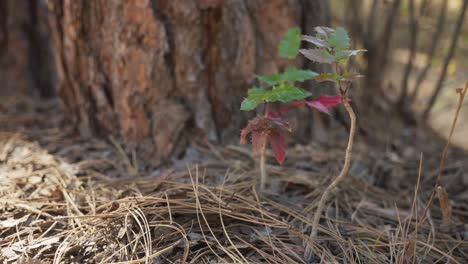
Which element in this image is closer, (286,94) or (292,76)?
(286,94)

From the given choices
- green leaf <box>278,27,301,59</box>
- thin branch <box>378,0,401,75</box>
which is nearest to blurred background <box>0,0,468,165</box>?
thin branch <box>378,0,401,75</box>

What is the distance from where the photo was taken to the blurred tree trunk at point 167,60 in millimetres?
1698

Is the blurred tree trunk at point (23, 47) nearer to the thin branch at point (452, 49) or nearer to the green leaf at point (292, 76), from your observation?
the green leaf at point (292, 76)

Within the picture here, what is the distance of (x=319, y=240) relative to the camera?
1.23 m

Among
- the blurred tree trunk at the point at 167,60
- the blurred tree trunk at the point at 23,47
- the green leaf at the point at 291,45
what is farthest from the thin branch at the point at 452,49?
the blurred tree trunk at the point at 23,47

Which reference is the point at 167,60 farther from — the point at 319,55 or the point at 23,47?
the point at 23,47

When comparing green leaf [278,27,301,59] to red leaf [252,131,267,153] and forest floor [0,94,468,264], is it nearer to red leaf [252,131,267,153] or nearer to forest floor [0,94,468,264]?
red leaf [252,131,267,153]

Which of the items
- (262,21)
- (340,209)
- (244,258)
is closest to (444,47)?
(262,21)

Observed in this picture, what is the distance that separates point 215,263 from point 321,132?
1055mm

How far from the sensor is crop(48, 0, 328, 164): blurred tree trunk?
170 centimetres

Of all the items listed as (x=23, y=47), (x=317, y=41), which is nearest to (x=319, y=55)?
(x=317, y=41)

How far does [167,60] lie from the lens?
1.74 meters

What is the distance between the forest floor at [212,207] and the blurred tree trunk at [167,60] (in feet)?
0.37

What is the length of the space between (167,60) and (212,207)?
0.72 metres
